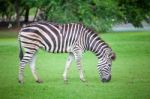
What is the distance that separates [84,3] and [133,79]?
5.86 metres

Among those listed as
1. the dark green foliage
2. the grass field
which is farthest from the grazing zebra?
the dark green foliage

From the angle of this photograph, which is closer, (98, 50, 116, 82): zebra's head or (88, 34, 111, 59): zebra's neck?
(98, 50, 116, 82): zebra's head

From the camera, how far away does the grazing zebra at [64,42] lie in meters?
8.51

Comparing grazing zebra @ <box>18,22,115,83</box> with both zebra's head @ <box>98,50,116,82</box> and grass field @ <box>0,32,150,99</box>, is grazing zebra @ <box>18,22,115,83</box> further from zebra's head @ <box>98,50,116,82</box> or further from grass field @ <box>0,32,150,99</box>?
grass field @ <box>0,32,150,99</box>

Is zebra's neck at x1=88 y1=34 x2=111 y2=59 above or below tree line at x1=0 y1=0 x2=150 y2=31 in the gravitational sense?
above

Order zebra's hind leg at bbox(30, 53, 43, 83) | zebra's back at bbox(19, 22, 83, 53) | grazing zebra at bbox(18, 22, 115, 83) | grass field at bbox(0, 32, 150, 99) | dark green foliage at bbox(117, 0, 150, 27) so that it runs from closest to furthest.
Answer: grass field at bbox(0, 32, 150, 99), zebra's hind leg at bbox(30, 53, 43, 83), grazing zebra at bbox(18, 22, 115, 83), zebra's back at bbox(19, 22, 83, 53), dark green foliage at bbox(117, 0, 150, 27)

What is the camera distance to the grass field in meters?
7.30

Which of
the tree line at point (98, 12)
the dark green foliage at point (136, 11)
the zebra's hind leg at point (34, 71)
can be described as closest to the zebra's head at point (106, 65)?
the zebra's hind leg at point (34, 71)

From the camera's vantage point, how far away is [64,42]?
874 centimetres

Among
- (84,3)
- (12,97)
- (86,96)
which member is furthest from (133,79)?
(84,3)

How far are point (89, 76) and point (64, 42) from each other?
2.07 ft

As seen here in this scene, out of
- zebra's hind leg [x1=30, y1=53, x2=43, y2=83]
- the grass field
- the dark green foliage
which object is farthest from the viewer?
the dark green foliage

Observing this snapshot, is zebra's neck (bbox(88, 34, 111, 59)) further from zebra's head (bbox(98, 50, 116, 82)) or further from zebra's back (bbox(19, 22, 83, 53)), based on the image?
zebra's back (bbox(19, 22, 83, 53))

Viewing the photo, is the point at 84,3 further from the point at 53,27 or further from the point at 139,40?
the point at 53,27
